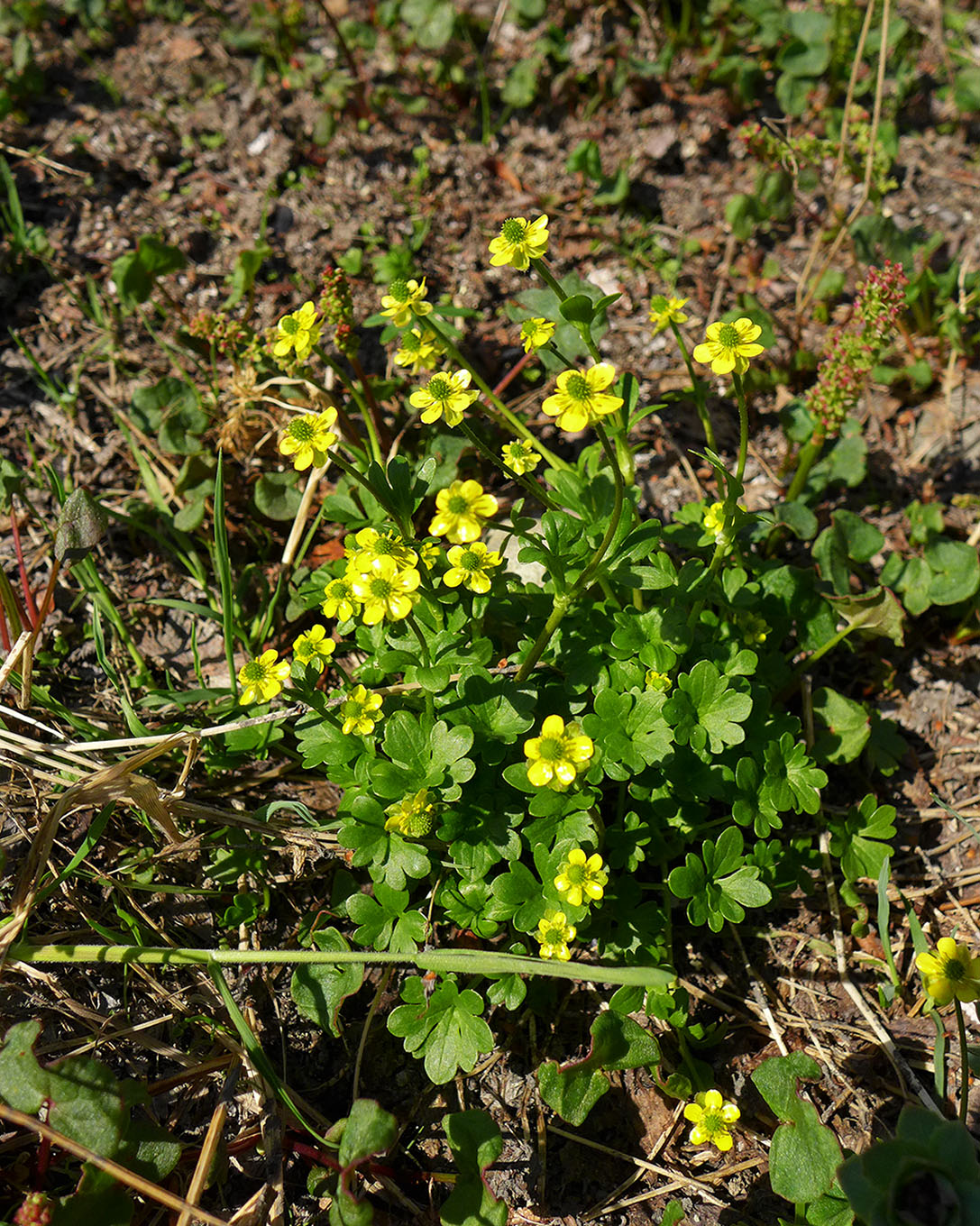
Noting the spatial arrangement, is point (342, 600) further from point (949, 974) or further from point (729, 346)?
point (949, 974)

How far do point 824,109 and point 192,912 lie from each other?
4.85 m

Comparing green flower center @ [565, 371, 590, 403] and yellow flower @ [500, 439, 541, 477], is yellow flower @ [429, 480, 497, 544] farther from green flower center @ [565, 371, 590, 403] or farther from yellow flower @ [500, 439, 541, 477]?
green flower center @ [565, 371, 590, 403]

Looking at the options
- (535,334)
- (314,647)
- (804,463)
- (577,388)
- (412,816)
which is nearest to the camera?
(577,388)

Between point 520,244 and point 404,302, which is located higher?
point 520,244

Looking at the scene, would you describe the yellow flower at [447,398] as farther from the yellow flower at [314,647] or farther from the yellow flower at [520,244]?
the yellow flower at [314,647]

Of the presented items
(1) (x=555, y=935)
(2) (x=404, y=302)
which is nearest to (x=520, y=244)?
(2) (x=404, y=302)

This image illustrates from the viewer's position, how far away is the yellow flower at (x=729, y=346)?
87.7 inches

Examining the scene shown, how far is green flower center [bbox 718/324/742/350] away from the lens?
2223 mm

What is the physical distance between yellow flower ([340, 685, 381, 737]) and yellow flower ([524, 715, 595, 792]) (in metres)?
0.55

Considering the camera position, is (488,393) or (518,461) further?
(488,393)

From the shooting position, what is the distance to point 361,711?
2516 millimetres

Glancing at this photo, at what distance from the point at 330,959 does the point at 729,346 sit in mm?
1866

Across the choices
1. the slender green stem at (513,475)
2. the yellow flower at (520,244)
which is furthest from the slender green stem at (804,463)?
the yellow flower at (520,244)

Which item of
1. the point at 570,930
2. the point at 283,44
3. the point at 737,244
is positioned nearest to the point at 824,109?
the point at 737,244
